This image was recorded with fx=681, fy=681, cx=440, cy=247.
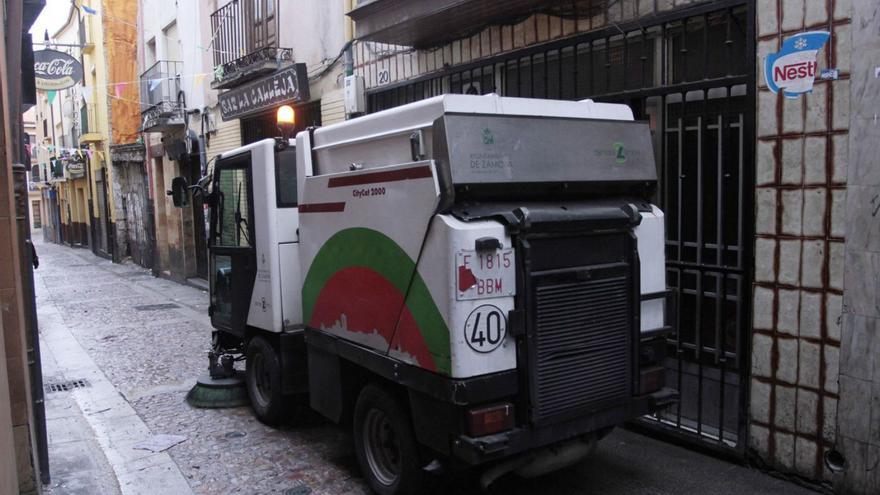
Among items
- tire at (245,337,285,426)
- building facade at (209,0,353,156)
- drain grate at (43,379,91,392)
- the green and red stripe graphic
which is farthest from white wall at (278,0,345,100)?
the green and red stripe graphic

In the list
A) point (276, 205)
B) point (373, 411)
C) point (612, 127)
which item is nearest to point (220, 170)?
point (276, 205)

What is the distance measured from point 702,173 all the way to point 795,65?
1.12 meters

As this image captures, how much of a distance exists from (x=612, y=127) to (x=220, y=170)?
12.6 ft

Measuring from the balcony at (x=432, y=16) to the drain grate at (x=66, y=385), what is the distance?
16.9ft

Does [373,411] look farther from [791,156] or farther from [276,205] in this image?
[791,156]

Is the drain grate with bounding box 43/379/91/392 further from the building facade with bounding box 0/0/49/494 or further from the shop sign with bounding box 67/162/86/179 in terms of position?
the shop sign with bounding box 67/162/86/179

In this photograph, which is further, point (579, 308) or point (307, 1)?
point (307, 1)

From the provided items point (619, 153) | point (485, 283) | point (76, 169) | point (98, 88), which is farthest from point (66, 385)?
point (76, 169)

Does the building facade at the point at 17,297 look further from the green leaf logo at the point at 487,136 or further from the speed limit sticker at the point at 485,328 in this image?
the green leaf logo at the point at 487,136

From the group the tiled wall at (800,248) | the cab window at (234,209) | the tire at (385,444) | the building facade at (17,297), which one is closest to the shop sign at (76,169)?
the cab window at (234,209)

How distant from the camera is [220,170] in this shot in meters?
6.40

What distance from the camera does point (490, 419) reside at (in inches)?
140

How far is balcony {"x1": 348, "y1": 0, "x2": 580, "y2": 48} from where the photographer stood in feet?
21.0

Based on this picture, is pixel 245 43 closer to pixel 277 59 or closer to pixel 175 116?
pixel 277 59
